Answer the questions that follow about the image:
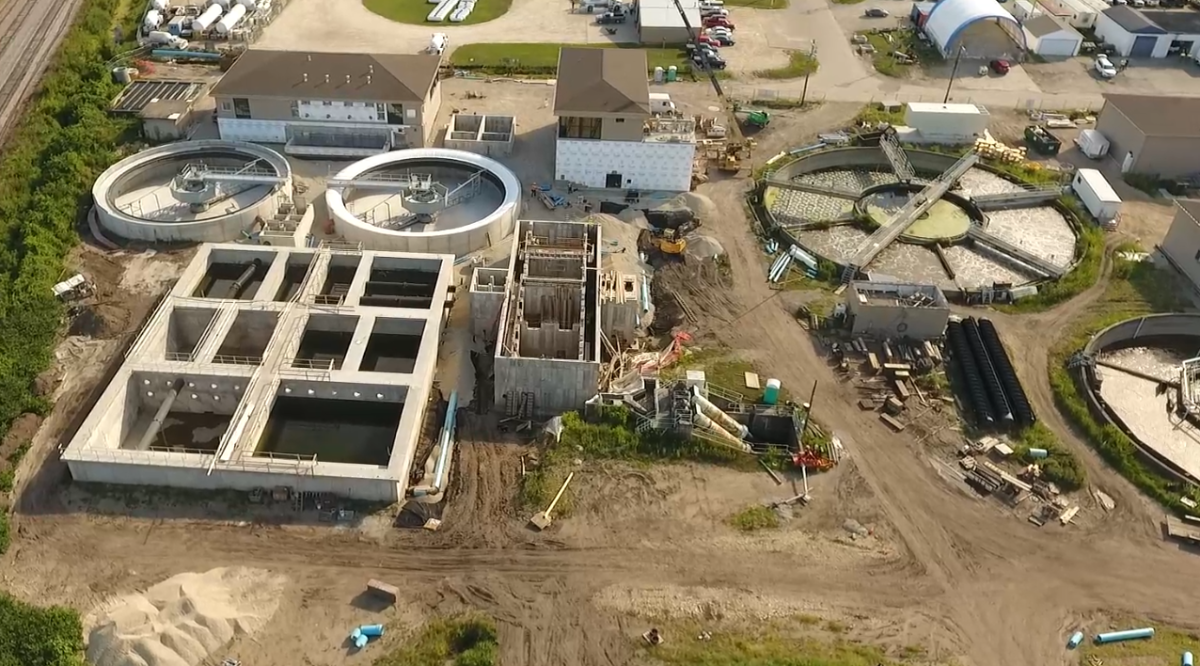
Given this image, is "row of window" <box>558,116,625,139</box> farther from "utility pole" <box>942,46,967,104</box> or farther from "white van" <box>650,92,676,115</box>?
"utility pole" <box>942,46,967,104</box>

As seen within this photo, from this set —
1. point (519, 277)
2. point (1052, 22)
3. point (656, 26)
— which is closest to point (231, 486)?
point (519, 277)

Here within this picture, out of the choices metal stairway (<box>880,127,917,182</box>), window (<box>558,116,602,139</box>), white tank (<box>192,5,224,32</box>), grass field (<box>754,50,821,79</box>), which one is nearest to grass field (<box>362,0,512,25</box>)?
white tank (<box>192,5,224,32</box>)

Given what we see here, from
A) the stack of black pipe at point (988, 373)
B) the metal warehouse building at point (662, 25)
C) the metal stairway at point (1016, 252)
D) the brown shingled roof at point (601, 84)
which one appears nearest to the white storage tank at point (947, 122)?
the metal stairway at point (1016, 252)

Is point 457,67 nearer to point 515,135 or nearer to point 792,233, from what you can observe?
point 515,135

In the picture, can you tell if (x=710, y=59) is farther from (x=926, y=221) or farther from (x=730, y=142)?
(x=926, y=221)

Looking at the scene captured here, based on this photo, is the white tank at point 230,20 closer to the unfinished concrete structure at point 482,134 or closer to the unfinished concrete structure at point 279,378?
the unfinished concrete structure at point 482,134

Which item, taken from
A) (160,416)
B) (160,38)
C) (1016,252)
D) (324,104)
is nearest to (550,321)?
(160,416)
